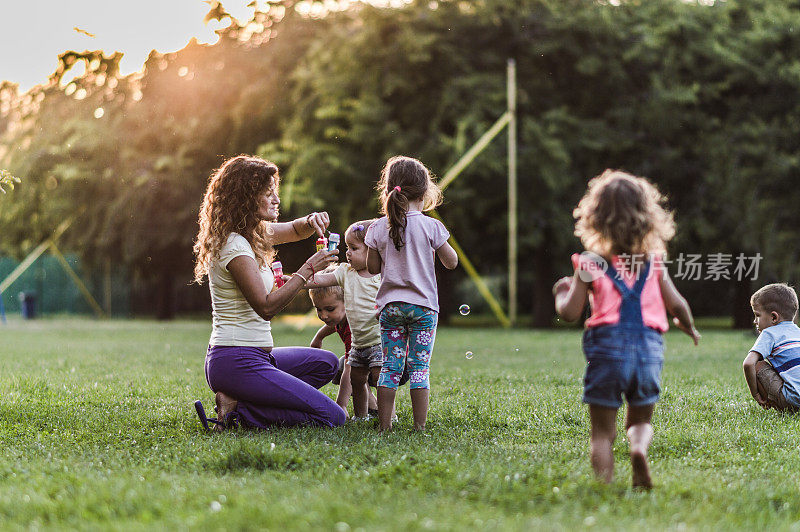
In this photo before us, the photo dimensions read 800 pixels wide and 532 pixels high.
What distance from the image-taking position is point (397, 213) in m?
5.48

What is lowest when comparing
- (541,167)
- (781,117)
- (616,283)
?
(616,283)

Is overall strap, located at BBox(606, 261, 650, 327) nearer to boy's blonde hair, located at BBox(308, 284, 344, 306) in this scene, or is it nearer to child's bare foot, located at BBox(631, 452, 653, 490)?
child's bare foot, located at BBox(631, 452, 653, 490)

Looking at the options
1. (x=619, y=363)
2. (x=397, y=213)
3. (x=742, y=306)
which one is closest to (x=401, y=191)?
(x=397, y=213)

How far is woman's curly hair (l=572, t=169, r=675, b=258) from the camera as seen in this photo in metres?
3.99

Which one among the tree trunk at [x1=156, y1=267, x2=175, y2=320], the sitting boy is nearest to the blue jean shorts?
the sitting boy

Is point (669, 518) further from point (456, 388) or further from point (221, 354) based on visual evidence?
point (456, 388)

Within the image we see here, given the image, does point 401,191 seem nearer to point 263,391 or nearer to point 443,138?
point 263,391

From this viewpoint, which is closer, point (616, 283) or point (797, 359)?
point (616, 283)

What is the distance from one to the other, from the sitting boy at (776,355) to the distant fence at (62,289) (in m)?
26.6

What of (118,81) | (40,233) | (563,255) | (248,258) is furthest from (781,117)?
(40,233)

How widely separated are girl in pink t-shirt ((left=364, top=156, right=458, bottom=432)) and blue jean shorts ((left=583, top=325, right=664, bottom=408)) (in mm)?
1671

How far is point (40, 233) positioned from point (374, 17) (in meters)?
12.2

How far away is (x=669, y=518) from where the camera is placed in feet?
11.6

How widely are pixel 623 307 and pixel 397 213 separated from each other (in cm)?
192
